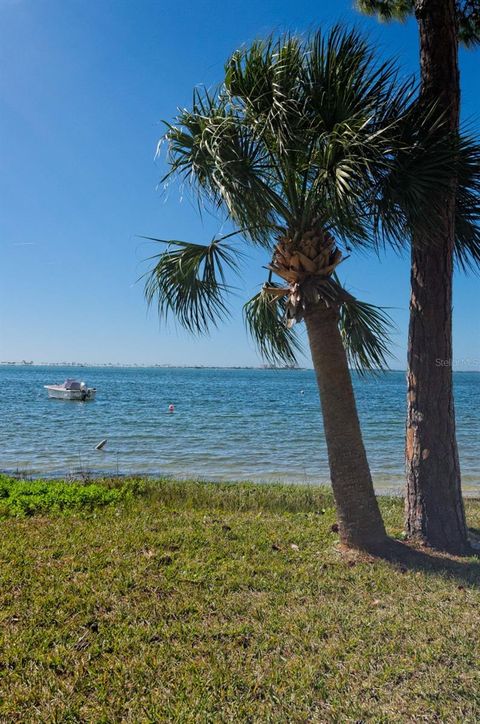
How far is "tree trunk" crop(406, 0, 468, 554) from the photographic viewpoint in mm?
5168

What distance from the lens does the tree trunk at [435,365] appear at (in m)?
5.17

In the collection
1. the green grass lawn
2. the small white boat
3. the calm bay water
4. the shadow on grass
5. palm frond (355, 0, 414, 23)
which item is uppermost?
palm frond (355, 0, 414, 23)

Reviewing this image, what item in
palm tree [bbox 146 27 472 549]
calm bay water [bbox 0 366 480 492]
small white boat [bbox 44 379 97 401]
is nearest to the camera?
palm tree [bbox 146 27 472 549]

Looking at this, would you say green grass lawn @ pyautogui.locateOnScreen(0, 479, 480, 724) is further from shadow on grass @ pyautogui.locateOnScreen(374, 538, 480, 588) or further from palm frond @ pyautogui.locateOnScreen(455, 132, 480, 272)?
palm frond @ pyautogui.locateOnScreen(455, 132, 480, 272)

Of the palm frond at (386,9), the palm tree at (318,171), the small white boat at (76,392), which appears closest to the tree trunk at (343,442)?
the palm tree at (318,171)

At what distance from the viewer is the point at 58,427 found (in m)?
22.6

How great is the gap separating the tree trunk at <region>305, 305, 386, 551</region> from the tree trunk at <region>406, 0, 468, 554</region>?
0.58 m

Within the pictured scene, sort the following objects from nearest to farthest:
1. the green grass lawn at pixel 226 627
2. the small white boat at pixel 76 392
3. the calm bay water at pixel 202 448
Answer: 1. the green grass lawn at pixel 226 627
2. the calm bay water at pixel 202 448
3. the small white boat at pixel 76 392

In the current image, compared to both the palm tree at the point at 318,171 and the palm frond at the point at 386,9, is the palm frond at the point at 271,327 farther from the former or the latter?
the palm frond at the point at 386,9

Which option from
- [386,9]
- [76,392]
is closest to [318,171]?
[386,9]

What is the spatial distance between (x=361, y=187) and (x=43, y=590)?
13.8 feet

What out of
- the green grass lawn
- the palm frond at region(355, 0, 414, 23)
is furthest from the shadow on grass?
the palm frond at region(355, 0, 414, 23)

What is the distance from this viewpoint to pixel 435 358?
5.19 metres

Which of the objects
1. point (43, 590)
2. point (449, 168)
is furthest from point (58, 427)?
point (449, 168)
